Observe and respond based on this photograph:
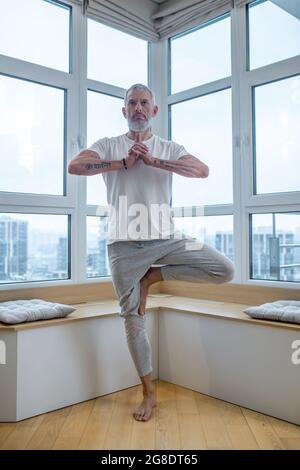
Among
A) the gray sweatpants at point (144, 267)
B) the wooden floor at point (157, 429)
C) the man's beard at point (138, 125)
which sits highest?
the man's beard at point (138, 125)

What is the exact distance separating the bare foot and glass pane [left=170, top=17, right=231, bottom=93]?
7.13ft

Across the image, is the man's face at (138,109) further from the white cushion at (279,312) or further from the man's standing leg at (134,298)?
the white cushion at (279,312)

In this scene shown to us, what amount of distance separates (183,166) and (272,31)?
4.17 ft

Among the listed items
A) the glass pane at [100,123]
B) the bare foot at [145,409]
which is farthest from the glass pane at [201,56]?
the bare foot at [145,409]

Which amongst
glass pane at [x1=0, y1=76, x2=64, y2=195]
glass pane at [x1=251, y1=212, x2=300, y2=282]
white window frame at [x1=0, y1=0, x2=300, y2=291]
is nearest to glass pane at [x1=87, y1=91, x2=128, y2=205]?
white window frame at [x1=0, y1=0, x2=300, y2=291]

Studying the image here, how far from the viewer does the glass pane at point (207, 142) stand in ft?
9.36

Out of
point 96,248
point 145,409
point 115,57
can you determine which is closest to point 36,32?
point 115,57

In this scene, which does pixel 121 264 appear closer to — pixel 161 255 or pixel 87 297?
pixel 161 255

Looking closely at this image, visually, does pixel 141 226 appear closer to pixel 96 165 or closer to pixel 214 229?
pixel 96 165

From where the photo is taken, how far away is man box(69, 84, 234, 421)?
80.4 inches

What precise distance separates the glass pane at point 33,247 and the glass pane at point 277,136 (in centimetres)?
136

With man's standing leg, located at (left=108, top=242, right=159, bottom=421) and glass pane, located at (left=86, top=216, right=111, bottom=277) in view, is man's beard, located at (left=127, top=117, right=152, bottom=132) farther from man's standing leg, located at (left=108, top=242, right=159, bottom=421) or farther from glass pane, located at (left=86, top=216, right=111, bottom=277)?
glass pane, located at (left=86, top=216, right=111, bottom=277)

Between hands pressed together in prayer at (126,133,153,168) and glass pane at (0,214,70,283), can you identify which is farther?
Answer: glass pane at (0,214,70,283)
